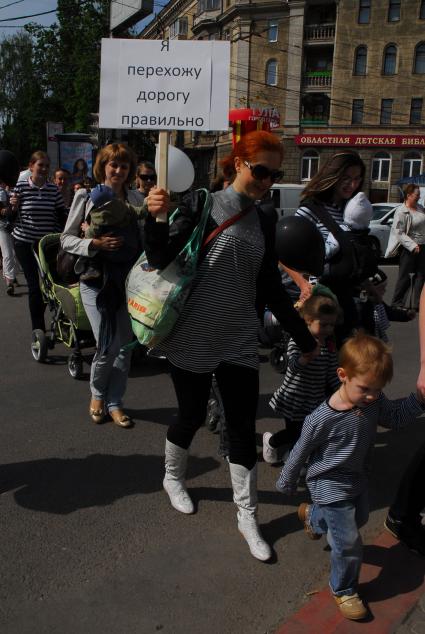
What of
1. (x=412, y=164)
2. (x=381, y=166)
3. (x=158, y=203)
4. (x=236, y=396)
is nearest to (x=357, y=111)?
(x=381, y=166)

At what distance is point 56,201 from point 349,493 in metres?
4.68

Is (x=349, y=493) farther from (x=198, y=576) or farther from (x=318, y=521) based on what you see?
(x=198, y=576)

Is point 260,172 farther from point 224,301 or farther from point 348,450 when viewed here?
point 348,450

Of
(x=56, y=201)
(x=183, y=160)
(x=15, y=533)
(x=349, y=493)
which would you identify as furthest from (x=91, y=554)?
(x=56, y=201)

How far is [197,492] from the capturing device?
333 centimetres

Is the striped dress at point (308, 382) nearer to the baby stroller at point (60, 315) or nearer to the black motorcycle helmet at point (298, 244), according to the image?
the black motorcycle helmet at point (298, 244)

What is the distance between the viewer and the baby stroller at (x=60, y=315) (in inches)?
198

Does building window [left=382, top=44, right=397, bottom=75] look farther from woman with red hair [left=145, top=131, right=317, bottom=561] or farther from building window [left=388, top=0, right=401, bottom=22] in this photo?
woman with red hair [left=145, top=131, right=317, bottom=561]

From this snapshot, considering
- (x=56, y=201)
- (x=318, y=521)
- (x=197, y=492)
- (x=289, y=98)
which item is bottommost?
(x=197, y=492)

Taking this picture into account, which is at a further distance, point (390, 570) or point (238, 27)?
point (238, 27)

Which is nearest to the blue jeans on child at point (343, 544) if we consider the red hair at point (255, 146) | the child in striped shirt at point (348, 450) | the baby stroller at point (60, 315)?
the child in striped shirt at point (348, 450)

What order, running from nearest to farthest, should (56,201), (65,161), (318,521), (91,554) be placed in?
(318,521)
(91,554)
(56,201)
(65,161)

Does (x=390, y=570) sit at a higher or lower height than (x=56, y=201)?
lower

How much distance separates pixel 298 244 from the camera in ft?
8.65
